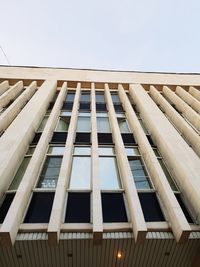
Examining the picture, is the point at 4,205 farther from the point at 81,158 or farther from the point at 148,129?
the point at 148,129

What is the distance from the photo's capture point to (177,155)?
31.2 feet

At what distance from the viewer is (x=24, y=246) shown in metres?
6.77

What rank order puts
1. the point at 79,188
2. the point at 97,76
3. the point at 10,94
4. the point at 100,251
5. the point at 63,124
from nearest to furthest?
the point at 100,251 < the point at 79,188 < the point at 63,124 < the point at 10,94 < the point at 97,76

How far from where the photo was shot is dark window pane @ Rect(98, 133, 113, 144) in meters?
12.1

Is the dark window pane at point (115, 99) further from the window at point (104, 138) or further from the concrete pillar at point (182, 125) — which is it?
the window at point (104, 138)

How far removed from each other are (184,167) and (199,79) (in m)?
13.8

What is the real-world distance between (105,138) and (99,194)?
16.0ft

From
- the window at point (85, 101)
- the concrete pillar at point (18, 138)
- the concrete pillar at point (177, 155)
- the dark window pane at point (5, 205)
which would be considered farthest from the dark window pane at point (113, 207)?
the window at point (85, 101)

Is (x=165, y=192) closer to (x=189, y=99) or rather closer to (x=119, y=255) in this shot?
(x=119, y=255)

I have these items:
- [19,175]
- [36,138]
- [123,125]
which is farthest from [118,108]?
[19,175]

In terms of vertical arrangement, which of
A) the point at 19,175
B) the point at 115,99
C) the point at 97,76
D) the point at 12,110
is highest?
the point at 97,76

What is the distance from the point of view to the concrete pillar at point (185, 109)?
43.1 feet

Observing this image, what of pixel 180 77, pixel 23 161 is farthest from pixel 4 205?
pixel 180 77

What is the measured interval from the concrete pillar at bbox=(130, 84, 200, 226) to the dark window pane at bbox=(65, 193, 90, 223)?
3.38m
